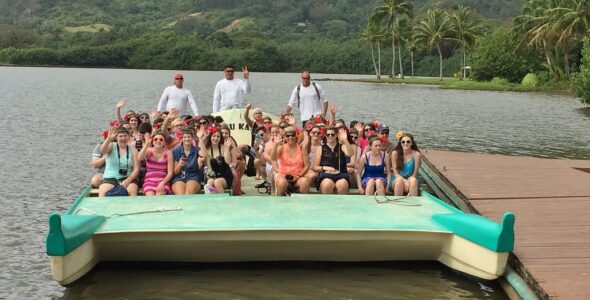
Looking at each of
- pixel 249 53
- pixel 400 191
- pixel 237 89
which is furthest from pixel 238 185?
pixel 249 53

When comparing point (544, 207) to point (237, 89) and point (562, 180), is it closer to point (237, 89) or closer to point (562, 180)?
point (562, 180)

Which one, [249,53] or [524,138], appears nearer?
[524,138]

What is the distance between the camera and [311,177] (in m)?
10.4

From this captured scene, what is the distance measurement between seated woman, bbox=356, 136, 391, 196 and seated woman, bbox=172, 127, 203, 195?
2.47 metres

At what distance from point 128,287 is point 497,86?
68.3m

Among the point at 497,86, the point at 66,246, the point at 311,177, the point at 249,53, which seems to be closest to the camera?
the point at 66,246

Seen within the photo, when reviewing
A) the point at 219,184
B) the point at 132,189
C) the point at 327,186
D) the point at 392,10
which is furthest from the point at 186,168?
the point at 392,10

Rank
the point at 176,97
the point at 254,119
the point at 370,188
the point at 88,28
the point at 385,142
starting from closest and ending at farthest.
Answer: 1. the point at 370,188
2. the point at 385,142
3. the point at 254,119
4. the point at 176,97
5. the point at 88,28

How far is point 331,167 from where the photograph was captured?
1045cm

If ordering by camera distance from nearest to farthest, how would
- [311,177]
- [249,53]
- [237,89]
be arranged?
[311,177] < [237,89] < [249,53]

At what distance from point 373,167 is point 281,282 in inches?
122

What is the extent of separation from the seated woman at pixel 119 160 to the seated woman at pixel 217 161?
3.41 ft

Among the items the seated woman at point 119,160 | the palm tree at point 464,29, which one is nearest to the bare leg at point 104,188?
the seated woman at point 119,160

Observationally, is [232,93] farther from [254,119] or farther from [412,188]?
[412,188]
